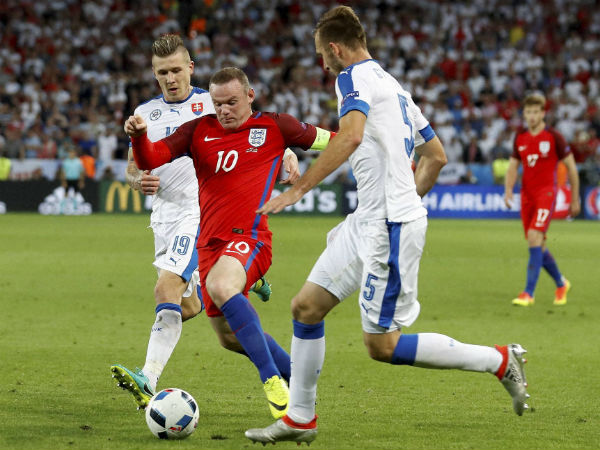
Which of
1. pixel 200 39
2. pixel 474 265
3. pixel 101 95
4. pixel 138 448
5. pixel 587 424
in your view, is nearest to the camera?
pixel 138 448

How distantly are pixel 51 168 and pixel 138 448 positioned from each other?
21577 millimetres

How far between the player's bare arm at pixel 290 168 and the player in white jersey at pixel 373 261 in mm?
861

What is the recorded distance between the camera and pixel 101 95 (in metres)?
28.2

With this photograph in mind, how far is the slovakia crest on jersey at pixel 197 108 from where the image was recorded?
677 cm

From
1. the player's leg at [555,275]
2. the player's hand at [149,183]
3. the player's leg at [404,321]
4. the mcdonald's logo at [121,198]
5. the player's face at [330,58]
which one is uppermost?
the player's face at [330,58]

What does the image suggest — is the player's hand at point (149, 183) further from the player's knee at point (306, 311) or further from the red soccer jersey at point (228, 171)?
the player's knee at point (306, 311)

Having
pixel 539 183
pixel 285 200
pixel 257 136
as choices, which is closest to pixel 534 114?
pixel 539 183

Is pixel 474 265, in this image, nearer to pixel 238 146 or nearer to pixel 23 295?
pixel 23 295

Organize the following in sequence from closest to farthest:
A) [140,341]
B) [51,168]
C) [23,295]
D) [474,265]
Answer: [140,341], [23,295], [474,265], [51,168]

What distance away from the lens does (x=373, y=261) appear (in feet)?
16.2

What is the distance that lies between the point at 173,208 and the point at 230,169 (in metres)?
1.13

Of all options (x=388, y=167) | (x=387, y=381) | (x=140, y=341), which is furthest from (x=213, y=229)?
(x=140, y=341)

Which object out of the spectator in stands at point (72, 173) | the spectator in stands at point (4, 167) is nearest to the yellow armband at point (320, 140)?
Result: the spectator in stands at point (72, 173)

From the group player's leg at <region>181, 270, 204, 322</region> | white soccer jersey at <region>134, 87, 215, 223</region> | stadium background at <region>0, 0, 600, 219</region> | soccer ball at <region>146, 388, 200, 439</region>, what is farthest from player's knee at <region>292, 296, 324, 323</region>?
stadium background at <region>0, 0, 600, 219</region>
